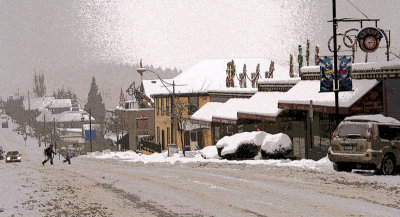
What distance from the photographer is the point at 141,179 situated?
67.8 feet

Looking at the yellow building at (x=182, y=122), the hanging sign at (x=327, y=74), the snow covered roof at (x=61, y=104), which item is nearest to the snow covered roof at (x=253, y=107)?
the hanging sign at (x=327, y=74)

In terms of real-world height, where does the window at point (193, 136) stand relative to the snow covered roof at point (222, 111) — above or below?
below

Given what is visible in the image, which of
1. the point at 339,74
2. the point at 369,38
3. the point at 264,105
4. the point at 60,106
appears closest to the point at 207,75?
the point at 264,105

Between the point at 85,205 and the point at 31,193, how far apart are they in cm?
385

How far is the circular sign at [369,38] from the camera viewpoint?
1031 inches

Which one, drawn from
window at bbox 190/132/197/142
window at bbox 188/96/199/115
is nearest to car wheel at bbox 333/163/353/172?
window at bbox 190/132/197/142

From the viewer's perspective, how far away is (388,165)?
1989 centimetres

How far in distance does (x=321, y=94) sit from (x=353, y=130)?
26.1 ft

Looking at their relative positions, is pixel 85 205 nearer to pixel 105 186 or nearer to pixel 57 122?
pixel 105 186

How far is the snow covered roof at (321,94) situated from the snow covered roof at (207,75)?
3526cm

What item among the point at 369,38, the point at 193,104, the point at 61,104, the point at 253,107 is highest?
the point at 369,38

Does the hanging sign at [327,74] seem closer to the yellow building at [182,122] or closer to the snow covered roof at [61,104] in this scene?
the yellow building at [182,122]

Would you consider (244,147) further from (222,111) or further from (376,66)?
(222,111)

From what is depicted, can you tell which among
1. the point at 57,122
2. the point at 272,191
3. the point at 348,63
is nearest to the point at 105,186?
the point at 272,191
